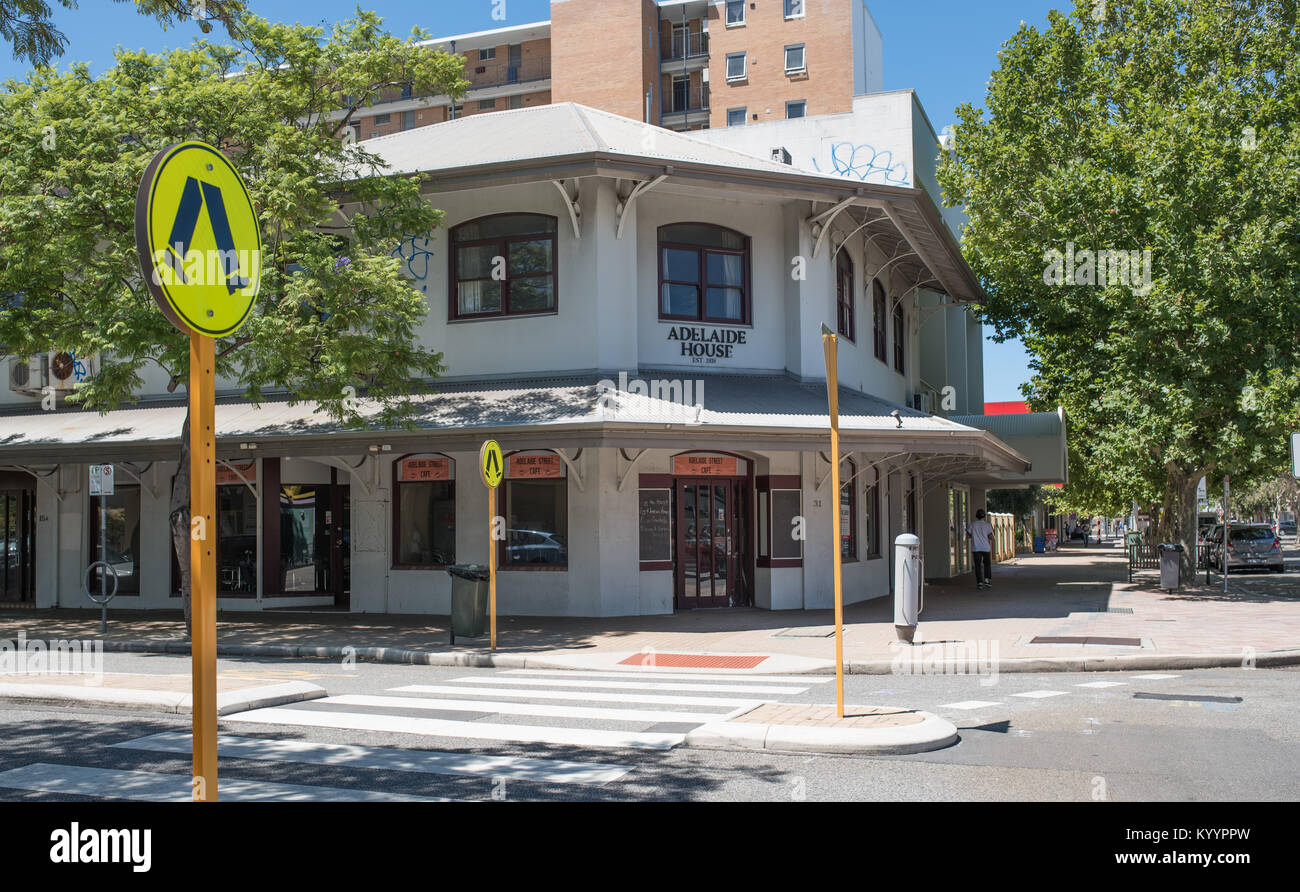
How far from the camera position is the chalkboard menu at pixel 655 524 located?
58.7 feet

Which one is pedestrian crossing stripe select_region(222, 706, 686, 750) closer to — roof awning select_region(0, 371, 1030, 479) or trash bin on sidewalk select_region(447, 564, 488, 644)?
trash bin on sidewalk select_region(447, 564, 488, 644)

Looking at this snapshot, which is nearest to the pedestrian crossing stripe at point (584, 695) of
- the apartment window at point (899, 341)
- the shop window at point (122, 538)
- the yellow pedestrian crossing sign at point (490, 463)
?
the yellow pedestrian crossing sign at point (490, 463)

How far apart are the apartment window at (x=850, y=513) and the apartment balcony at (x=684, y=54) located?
1653 inches

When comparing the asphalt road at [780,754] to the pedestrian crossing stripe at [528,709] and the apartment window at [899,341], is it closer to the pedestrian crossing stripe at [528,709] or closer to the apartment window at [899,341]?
the pedestrian crossing stripe at [528,709]

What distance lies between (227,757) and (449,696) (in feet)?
9.99

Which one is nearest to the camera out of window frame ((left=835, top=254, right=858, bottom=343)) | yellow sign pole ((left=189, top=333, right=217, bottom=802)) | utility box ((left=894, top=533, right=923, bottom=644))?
yellow sign pole ((left=189, top=333, right=217, bottom=802))

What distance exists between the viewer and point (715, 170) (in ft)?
58.0

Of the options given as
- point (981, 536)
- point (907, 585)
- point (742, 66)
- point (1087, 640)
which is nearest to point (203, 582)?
point (907, 585)

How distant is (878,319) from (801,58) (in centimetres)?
3105

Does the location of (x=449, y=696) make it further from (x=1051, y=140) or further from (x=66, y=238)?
(x=1051, y=140)

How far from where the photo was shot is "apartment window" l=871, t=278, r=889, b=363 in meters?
23.0

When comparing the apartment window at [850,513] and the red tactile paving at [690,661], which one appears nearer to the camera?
the red tactile paving at [690,661]

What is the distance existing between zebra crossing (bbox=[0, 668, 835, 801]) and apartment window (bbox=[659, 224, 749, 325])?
8480 mm

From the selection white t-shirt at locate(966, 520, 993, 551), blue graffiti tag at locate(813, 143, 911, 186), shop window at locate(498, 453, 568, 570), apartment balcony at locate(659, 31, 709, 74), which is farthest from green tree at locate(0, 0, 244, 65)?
apartment balcony at locate(659, 31, 709, 74)
